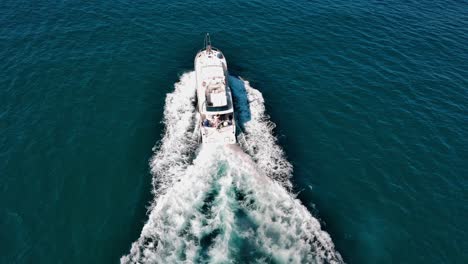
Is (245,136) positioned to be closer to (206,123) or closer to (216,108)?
(216,108)

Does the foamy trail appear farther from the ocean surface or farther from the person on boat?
the person on boat

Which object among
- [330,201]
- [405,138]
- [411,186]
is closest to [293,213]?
[330,201]

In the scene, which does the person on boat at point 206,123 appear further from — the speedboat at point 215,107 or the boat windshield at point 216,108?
the boat windshield at point 216,108

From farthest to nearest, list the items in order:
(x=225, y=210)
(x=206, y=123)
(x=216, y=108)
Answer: (x=216, y=108) < (x=206, y=123) < (x=225, y=210)

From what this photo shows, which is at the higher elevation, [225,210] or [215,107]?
[215,107]

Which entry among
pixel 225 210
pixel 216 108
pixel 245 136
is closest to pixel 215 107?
pixel 216 108

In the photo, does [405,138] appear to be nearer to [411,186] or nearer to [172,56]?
[411,186]

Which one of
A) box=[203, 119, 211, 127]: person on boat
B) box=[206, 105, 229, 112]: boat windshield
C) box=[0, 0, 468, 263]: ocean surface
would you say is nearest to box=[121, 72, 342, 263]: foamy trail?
box=[0, 0, 468, 263]: ocean surface
